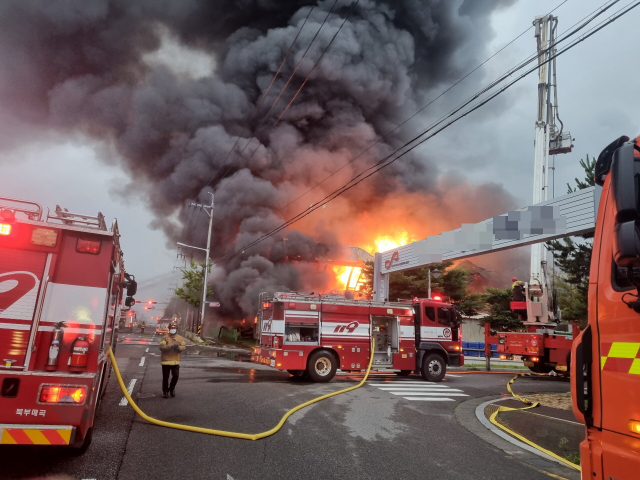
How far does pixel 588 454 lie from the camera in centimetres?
262

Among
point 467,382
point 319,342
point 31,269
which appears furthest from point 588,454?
point 467,382

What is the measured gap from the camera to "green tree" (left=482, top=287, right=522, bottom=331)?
2922 cm

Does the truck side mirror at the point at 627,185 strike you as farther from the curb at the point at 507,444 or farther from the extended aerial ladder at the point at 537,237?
the extended aerial ladder at the point at 537,237

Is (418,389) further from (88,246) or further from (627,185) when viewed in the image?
(627,185)

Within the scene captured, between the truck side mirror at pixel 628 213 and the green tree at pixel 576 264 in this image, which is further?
the green tree at pixel 576 264

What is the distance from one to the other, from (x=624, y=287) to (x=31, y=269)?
183 inches

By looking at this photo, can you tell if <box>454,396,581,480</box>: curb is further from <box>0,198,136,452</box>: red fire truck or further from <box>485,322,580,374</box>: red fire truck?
<box>485,322,580,374</box>: red fire truck

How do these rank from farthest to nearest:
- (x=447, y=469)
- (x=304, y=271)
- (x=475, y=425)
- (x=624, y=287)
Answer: (x=304, y=271), (x=475, y=425), (x=447, y=469), (x=624, y=287)

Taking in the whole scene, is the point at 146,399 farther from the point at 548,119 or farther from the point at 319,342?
the point at 548,119

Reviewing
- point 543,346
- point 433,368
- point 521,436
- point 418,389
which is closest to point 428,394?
point 418,389

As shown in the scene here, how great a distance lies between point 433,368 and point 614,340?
1141cm

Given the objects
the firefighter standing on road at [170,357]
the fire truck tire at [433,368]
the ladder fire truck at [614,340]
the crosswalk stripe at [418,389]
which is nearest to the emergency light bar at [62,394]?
the ladder fire truck at [614,340]

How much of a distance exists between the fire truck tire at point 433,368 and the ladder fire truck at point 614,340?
35.8ft

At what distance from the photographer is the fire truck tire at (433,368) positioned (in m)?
13.1
